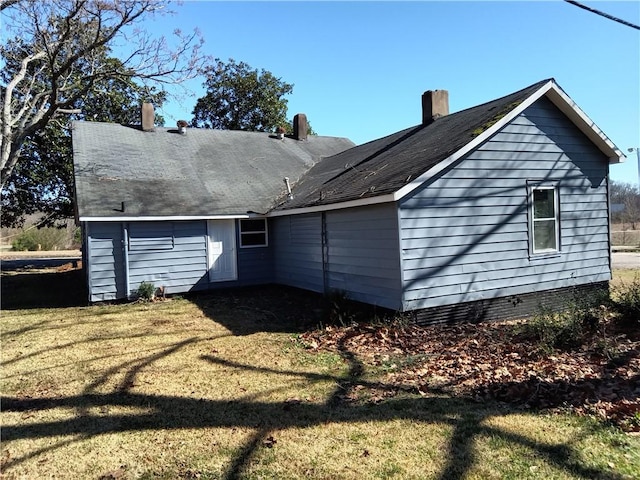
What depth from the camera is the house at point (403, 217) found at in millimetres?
8562

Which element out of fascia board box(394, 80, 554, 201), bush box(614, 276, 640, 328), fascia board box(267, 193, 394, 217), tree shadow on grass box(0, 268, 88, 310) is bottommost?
tree shadow on grass box(0, 268, 88, 310)

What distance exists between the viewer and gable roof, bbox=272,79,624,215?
8406 mm

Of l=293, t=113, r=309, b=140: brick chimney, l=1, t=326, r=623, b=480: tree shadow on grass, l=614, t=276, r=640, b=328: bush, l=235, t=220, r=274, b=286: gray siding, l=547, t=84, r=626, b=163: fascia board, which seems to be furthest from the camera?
l=293, t=113, r=309, b=140: brick chimney

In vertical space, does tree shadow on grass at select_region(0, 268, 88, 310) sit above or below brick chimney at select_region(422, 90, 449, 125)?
below

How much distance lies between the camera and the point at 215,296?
12695 millimetres

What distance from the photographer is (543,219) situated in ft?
31.8

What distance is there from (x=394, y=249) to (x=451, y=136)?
316 cm

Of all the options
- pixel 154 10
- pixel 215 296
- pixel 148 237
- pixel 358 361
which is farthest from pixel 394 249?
pixel 154 10

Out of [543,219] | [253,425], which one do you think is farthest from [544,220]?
[253,425]

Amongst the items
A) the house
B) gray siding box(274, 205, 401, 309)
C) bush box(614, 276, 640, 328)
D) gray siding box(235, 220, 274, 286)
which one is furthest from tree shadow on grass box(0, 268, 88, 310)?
bush box(614, 276, 640, 328)

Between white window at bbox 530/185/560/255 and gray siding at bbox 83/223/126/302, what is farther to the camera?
gray siding at bbox 83/223/126/302

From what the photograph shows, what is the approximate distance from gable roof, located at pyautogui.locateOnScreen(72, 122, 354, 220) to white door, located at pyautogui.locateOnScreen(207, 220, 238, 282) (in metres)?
0.62

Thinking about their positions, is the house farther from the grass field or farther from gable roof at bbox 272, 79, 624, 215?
the grass field

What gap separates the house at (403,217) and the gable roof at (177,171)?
0.21 feet
